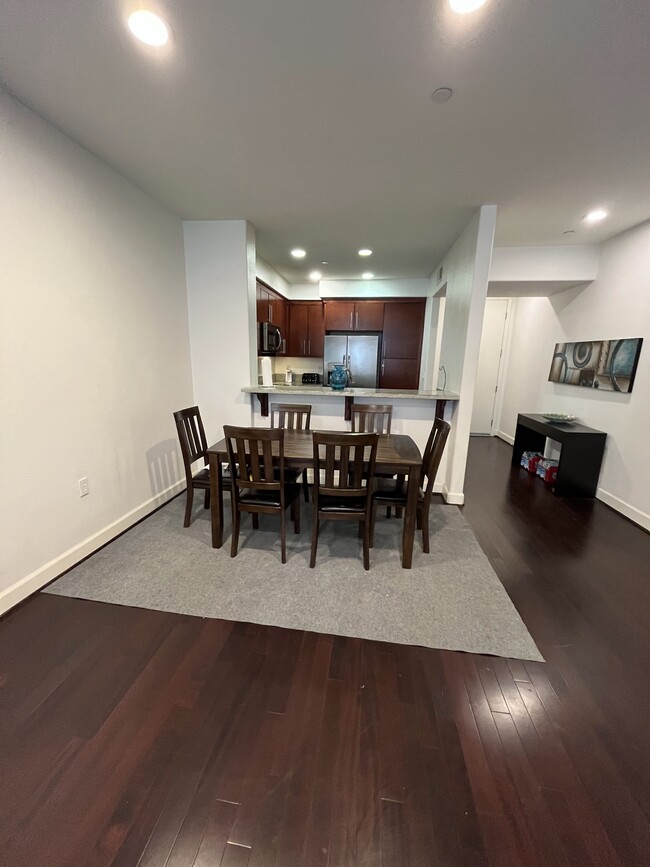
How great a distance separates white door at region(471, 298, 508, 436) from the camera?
5.98 meters

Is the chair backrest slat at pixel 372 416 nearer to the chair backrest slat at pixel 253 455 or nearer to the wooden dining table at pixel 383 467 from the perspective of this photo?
the wooden dining table at pixel 383 467

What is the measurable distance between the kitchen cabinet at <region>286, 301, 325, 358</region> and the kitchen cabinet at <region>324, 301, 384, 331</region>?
0.59ft

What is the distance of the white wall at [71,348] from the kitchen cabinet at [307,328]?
9.21 feet

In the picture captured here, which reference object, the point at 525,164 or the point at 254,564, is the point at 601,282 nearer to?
the point at 525,164

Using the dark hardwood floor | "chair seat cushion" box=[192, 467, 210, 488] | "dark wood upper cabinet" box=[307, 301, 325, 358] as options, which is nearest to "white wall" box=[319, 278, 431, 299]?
"dark wood upper cabinet" box=[307, 301, 325, 358]

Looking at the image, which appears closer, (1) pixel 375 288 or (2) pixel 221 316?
(2) pixel 221 316

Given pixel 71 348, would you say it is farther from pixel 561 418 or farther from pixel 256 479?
pixel 561 418

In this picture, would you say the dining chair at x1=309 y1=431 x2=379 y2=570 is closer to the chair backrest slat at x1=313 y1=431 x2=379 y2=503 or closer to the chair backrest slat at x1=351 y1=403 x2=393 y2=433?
the chair backrest slat at x1=313 y1=431 x2=379 y2=503

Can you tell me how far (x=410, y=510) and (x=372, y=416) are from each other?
46.0 inches

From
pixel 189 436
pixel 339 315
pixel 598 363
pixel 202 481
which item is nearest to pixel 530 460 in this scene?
pixel 598 363

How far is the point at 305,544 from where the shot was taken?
2549 millimetres

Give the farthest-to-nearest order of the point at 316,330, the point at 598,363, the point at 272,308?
1. the point at 316,330
2. the point at 272,308
3. the point at 598,363

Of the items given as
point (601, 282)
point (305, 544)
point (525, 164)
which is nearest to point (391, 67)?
point (525, 164)

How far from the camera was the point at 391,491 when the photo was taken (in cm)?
244
